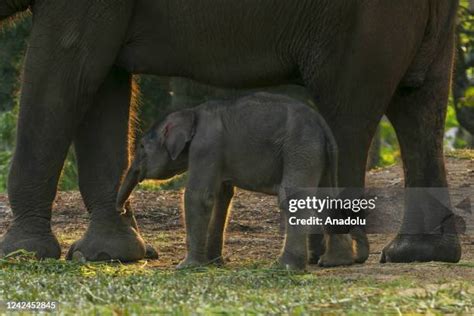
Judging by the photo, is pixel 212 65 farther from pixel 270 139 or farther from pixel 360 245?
pixel 360 245

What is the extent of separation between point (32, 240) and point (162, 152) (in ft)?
3.20

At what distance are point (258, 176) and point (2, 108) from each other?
11.2 metres

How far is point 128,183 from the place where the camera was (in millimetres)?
8789

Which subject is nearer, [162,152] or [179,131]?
[179,131]

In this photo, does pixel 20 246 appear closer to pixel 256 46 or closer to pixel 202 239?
pixel 202 239

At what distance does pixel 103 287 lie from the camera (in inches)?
286

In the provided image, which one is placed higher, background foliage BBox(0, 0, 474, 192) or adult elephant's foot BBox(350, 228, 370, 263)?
background foliage BBox(0, 0, 474, 192)

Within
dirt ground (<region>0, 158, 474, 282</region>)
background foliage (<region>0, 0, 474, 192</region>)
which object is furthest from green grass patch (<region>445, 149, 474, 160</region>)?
background foliage (<region>0, 0, 474, 192</region>)

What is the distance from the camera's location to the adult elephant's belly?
Result: 905cm

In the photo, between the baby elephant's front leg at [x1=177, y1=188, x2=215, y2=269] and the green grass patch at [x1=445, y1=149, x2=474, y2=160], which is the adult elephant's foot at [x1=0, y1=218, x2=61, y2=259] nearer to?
the baby elephant's front leg at [x1=177, y1=188, x2=215, y2=269]

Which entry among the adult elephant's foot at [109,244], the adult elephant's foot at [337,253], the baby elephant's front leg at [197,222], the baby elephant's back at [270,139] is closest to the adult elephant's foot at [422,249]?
the adult elephant's foot at [337,253]

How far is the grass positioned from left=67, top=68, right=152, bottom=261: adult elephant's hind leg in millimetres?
1070

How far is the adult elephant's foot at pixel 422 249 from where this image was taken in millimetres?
9203

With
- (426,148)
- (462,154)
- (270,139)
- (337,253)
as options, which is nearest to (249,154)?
(270,139)
